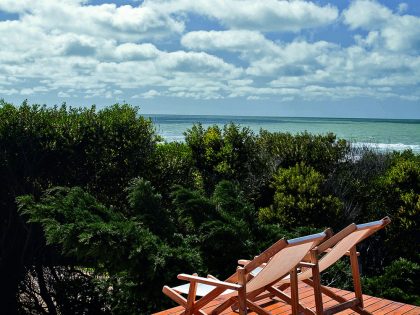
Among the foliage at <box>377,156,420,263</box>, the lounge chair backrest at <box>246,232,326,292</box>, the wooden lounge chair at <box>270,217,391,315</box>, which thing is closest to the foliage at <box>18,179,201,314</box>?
the wooden lounge chair at <box>270,217,391,315</box>

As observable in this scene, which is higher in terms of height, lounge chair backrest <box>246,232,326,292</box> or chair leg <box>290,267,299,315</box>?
lounge chair backrest <box>246,232,326,292</box>

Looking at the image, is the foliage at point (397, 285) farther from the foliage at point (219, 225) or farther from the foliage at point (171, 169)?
the foliage at point (171, 169)

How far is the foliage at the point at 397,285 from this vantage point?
8.65m

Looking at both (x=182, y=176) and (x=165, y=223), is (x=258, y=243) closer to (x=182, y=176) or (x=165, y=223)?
(x=165, y=223)

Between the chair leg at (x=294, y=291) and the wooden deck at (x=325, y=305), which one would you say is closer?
the chair leg at (x=294, y=291)

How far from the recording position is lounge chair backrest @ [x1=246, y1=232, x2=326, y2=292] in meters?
4.69

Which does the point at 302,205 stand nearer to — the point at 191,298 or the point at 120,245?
the point at 120,245

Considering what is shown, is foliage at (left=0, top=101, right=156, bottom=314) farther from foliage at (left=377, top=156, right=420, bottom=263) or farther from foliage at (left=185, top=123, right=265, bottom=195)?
foliage at (left=377, top=156, right=420, bottom=263)

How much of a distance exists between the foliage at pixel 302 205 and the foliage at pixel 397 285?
237 centimetres

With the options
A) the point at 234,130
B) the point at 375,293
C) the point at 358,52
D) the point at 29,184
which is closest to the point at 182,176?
the point at 234,130

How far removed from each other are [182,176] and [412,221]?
4.50 meters

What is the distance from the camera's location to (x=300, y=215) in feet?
37.8

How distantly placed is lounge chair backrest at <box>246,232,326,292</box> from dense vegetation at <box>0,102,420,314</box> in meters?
2.32

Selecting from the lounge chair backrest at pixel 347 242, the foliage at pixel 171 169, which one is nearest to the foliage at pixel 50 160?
the foliage at pixel 171 169
